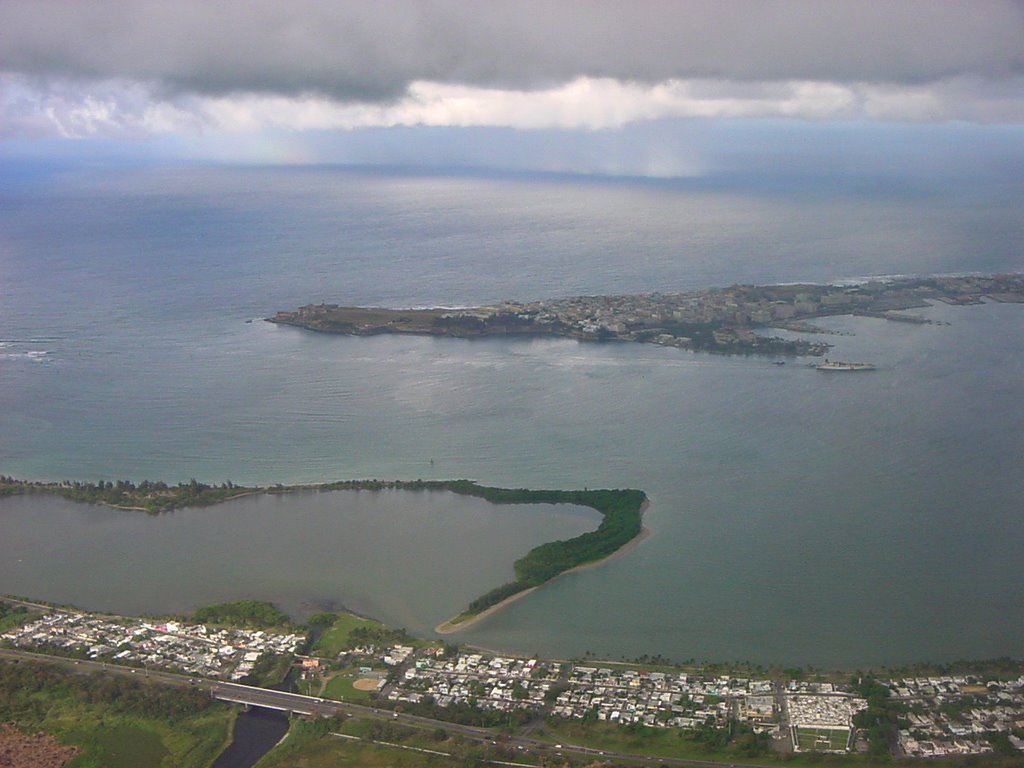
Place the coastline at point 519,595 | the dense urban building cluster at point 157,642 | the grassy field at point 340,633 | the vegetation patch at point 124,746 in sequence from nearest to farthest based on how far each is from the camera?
1. the vegetation patch at point 124,746
2. the dense urban building cluster at point 157,642
3. the grassy field at point 340,633
4. the coastline at point 519,595

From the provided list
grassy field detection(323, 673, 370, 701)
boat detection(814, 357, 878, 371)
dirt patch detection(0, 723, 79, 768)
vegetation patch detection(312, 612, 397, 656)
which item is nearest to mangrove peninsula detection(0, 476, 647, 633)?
vegetation patch detection(312, 612, 397, 656)

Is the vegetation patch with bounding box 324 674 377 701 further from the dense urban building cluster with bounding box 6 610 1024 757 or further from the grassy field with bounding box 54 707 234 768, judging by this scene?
the grassy field with bounding box 54 707 234 768

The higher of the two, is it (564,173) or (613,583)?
(564,173)

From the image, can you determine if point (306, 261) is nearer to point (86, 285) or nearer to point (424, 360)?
point (86, 285)

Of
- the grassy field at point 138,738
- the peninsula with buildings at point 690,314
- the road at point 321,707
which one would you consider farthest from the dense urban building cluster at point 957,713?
the peninsula with buildings at point 690,314

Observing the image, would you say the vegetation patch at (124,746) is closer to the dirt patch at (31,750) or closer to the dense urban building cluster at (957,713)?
the dirt patch at (31,750)

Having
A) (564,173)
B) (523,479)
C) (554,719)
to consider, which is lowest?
(554,719)

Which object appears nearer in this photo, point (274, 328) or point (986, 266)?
point (274, 328)

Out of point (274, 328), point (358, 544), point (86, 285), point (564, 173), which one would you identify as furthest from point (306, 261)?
point (564, 173)
